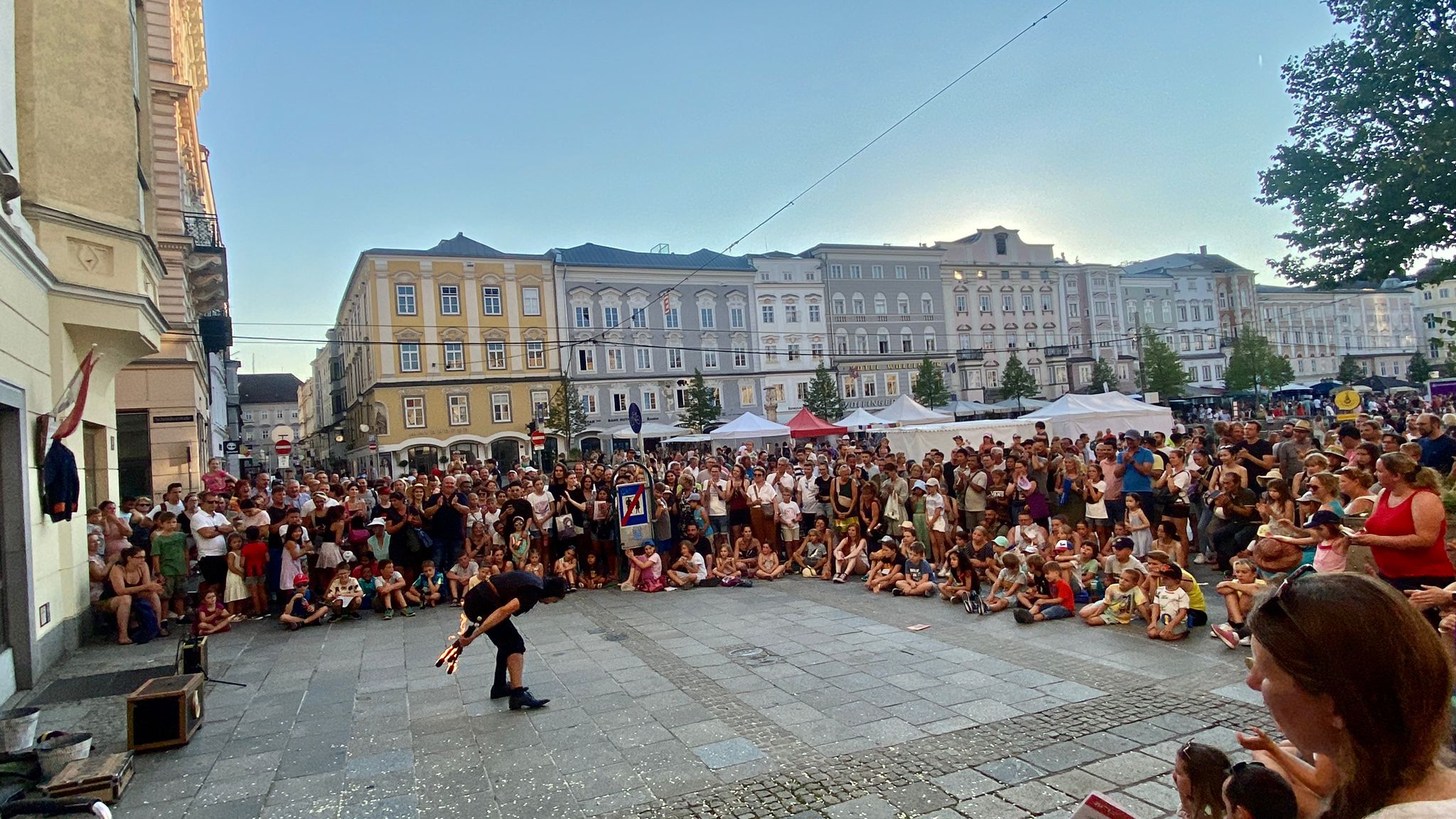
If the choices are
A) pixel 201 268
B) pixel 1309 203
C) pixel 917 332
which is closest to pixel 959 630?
pixel 1309 203

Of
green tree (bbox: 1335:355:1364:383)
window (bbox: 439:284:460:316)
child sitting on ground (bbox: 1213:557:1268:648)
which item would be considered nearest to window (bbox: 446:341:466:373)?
window (bbox: 439:284:460:316)

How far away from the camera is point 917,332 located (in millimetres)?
56531

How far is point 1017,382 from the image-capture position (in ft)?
168

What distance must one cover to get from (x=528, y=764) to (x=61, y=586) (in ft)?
22.7

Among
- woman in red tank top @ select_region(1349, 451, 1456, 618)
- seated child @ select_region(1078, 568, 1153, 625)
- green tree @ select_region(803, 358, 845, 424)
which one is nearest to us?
woman in red tank top @ select_region(1349, 451, 1456, 618)

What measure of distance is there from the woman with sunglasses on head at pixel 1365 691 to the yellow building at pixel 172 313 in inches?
779

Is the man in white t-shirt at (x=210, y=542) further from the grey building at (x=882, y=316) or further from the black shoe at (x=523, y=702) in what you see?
the grey building at (x=882, y=316)

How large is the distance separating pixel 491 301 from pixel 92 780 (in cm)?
4348

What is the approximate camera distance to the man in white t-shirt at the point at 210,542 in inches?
422

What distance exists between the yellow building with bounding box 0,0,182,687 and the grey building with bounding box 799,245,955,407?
46.9m

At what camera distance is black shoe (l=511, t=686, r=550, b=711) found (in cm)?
651

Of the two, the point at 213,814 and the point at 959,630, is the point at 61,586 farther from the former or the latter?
the point at 959,630

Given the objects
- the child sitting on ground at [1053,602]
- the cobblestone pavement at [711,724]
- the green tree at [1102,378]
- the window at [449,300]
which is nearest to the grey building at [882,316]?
the green tree at [1102,378]

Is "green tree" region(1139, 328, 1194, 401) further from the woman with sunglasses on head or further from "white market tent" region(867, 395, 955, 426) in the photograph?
the woman with sunglasses on head
